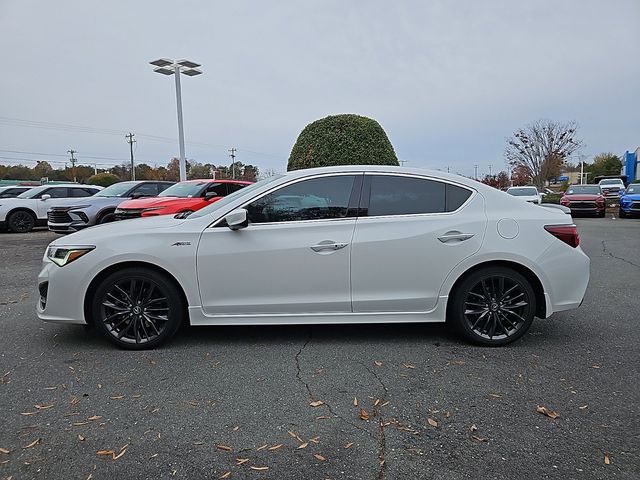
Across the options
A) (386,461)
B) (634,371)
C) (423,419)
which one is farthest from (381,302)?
(634,371)

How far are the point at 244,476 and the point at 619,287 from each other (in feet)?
19.8

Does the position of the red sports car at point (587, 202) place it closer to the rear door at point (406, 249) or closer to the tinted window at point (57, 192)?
the rear door at point (406, 249)

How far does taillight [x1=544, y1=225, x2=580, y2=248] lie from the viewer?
4008 millimetres

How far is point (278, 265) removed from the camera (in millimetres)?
3881

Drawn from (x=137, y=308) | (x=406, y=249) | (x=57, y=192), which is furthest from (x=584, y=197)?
(x=137, y=308)

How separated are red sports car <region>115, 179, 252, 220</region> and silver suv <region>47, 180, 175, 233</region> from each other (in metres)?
1.79

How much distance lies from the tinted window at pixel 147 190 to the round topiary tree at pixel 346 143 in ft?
13.6

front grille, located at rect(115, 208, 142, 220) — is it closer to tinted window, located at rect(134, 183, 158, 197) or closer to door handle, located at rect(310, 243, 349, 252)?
tinted window, located at rect(134, 183, 158, 197)

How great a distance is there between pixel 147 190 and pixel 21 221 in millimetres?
4954

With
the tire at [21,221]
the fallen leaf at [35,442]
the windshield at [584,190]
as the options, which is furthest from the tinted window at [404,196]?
the windshield at [584,190]

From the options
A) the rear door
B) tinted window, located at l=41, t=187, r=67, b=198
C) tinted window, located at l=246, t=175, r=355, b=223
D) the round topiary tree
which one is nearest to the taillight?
the rear door

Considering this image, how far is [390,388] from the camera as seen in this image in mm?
3254

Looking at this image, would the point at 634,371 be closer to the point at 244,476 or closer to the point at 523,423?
the point at 523,423

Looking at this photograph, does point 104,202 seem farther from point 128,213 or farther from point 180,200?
point 180,200
